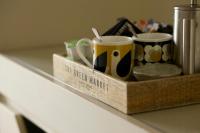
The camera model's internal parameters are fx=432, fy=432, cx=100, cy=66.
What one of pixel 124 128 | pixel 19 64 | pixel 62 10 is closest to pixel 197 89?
pixel 124 128

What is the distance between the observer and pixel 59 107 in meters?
1.06

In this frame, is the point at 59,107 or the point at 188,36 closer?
the point at 188,36

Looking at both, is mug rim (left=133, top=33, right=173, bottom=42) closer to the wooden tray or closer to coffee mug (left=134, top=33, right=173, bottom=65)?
coffee mug (left=134, top=33, right=173, bottom=65)

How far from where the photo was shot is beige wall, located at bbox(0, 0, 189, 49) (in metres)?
1.54

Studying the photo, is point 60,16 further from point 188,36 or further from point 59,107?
point 188,36

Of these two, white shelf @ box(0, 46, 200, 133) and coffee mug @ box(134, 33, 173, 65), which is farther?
coffee mug @ box(134, 33, 173, 65)

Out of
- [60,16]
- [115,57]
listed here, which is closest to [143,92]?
[115,57]

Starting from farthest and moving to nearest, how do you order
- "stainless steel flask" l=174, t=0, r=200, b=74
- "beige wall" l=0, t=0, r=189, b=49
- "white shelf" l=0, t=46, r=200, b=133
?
"beige wall" l=0, t=0, r=189, b=49 < "stainless steel flask" l=174, t=0, r=200, b=74 < "white shelf" l=0, t=46, r=200, b=133

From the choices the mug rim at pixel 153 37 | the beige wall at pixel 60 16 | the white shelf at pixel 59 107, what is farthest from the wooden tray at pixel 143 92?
the beige wall at pixel 60 16

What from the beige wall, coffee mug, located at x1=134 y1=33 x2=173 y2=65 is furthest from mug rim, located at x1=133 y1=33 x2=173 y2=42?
the beige wall

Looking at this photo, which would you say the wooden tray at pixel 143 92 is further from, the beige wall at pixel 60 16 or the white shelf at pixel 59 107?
the beige wall at pixel 60 16

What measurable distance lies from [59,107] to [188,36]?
36cm

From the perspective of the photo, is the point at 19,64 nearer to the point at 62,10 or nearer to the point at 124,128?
the point at 62,10

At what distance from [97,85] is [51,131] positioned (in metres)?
0.26
